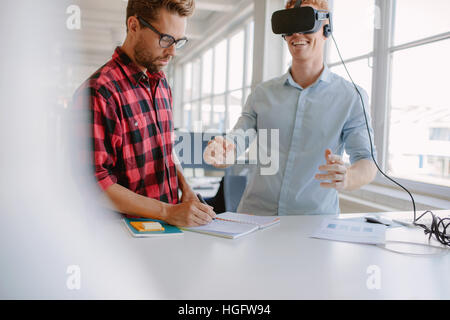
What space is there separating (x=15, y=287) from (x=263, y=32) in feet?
15.5

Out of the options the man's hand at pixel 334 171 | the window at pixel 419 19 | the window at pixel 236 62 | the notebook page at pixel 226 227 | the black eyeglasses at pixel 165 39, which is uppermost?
the window at pixel 236 62

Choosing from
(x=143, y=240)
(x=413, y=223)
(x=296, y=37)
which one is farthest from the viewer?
(x=296, y=37)

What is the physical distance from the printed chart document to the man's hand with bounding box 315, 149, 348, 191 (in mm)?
157

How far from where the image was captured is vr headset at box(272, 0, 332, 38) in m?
1.52

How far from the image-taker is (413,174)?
2.74m

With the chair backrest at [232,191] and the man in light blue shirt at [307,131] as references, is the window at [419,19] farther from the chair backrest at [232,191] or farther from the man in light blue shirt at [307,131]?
the chair backrest at [232,191]

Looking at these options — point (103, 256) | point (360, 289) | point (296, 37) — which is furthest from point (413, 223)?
point (103, 256)

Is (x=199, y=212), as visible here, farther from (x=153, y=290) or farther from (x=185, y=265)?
(x=153, y=290)

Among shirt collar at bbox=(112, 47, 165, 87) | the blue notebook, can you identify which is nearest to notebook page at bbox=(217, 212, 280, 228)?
the blue notebook

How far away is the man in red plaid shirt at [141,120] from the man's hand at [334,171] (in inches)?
16.8

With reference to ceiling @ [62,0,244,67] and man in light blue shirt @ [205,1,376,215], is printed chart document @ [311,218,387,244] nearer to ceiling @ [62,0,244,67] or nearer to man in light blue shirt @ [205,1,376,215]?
man in light blue shirt @ [205,1,376,215]

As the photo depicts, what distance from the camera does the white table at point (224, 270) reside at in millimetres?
809

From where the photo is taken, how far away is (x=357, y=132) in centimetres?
165

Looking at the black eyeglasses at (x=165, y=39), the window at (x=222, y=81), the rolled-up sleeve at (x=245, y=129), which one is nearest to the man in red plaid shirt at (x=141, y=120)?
the black eyeglasses at (x=165, y=39)
